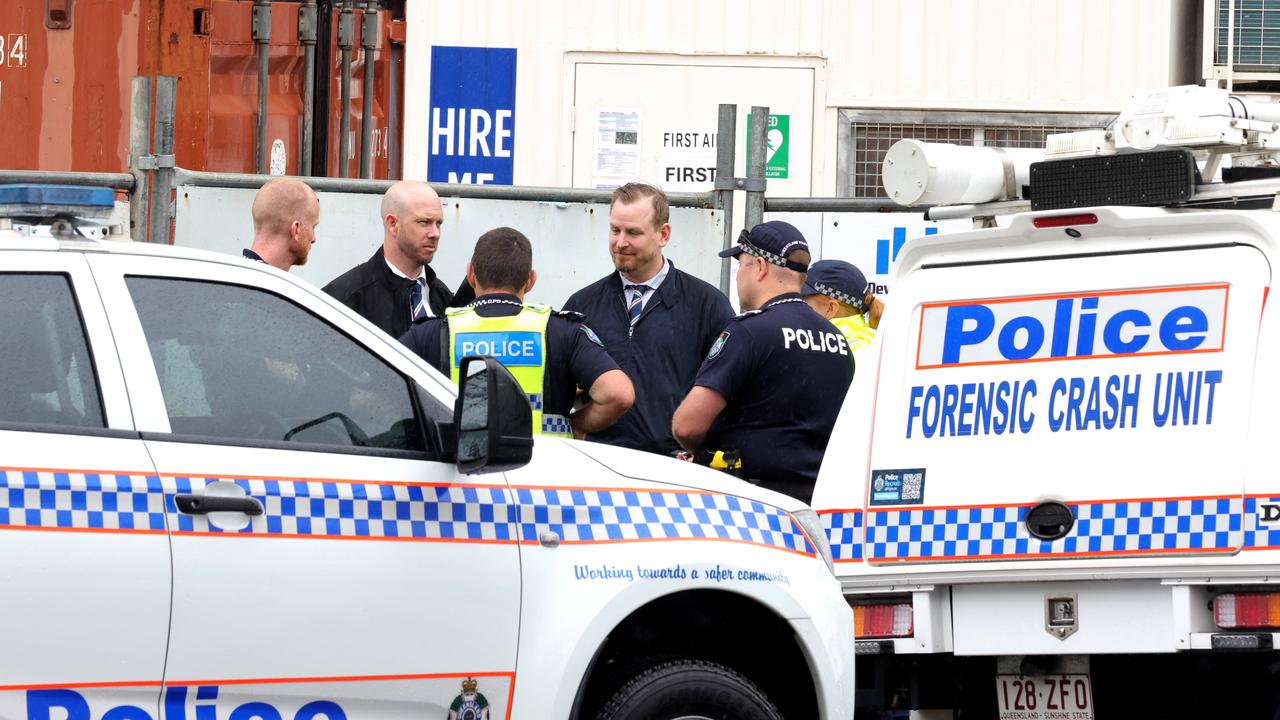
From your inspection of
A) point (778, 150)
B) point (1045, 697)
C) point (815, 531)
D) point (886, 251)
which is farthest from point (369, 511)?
point (778, 150)

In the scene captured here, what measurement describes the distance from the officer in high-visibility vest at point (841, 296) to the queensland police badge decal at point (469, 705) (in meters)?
3.47

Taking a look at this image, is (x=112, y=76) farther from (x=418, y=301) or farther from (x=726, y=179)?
(x=726, y=179)

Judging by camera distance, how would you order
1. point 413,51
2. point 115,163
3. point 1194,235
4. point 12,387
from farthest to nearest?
1. point 413,51
2. point 115,163
3. point 1194,235
4. point 12,387

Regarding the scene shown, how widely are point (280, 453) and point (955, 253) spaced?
244 centimetres

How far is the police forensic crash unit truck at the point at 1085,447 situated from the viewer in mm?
5570

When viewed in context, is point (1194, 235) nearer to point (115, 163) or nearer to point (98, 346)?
point (98, 346)

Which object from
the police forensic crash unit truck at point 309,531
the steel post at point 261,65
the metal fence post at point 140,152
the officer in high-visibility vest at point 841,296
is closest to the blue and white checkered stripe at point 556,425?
the police forensic crash unit truck at point 309,531

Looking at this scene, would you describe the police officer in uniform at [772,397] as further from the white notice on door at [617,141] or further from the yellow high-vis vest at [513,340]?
the white notice on door at [617,141]

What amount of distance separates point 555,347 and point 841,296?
1742mm

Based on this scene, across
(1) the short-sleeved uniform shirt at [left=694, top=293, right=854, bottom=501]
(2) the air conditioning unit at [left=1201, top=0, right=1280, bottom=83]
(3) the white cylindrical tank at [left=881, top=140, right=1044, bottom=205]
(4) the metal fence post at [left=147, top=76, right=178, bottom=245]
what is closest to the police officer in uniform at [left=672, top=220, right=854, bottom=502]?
(1) the short-sleeved uniform shirt at [left=694, top=293, right=854, bottom=501]

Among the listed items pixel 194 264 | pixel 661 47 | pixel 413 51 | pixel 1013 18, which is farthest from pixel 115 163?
pixel 1013 18

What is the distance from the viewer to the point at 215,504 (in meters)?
4.45

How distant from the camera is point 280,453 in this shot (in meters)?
4.61

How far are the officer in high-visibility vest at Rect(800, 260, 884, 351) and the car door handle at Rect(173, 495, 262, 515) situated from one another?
3.87 metres
